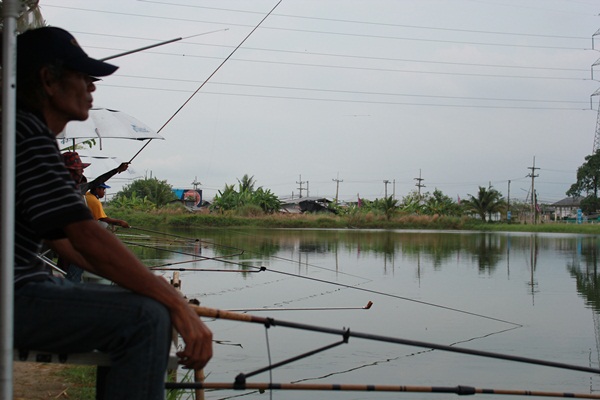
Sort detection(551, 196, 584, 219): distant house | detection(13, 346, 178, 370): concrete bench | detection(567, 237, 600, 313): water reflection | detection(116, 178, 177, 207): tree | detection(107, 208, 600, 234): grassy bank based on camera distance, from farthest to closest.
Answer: detection(551, 196, 584, 219): distant house
detection(116, 178, 177, 207): tree
detection(107, 208, 600, 234): grassy bank
detection(567, 237, 600, 313): water reflection
detection(13, 346, 178, 370): concrete bench

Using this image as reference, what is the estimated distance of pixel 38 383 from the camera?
480cm

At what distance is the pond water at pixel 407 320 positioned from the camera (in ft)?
21.9

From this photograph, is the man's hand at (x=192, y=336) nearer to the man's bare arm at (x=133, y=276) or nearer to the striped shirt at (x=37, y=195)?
the man's bare arm at (x=133, y=276)

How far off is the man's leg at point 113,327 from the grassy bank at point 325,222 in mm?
40675

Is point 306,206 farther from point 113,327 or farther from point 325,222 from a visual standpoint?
point 113,327

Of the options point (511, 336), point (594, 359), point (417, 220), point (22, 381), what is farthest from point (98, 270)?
point (417, 220)

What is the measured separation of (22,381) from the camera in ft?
15.5

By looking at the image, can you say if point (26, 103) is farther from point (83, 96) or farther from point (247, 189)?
point (247, 189)

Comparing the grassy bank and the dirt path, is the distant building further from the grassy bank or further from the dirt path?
the dirt path

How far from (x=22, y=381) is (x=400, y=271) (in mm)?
13377

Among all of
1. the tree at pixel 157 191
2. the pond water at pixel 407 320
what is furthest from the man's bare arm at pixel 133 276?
the tree at pixel 157 191

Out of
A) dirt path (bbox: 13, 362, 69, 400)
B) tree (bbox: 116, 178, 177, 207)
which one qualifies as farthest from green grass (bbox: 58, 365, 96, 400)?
tree (bbox: 116, 178, 177, 207)

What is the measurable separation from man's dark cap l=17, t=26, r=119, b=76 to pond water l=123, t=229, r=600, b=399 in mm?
1838

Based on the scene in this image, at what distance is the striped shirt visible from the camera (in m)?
1.62
